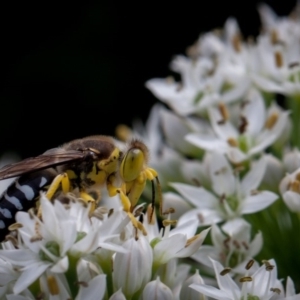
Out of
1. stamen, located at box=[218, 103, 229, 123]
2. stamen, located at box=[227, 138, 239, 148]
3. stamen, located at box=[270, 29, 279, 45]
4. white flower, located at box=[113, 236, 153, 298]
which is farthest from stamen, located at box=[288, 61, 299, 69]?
white flower, located at box=[113, 236, 153, 298]

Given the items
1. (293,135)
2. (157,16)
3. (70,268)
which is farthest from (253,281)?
(157,16)

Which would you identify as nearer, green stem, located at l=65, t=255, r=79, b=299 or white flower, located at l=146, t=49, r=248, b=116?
green stem, located at l=65, t=255, r=79, b=299

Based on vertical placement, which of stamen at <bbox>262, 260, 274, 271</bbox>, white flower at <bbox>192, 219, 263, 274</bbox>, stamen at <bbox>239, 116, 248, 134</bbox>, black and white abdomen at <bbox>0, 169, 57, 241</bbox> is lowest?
white flower at <bbox>192, 219, 263, 274</bbox>

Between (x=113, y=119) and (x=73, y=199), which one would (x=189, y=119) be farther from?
(x=113, y=119)

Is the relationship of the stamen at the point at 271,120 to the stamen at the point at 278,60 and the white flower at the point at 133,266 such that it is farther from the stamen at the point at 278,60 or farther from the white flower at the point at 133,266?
the white flower at the point at 133,266

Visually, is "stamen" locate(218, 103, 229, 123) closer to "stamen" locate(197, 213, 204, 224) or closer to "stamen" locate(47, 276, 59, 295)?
"stamen" locate(197, 213, 204, 224)

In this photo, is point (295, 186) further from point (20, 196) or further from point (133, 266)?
point (20, 196)

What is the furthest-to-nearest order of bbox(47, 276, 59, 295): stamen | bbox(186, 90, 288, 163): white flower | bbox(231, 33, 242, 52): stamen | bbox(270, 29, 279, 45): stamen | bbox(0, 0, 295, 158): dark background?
1. bbox(0, 0, 295, 158): dark background
2. bbox(231, 33, 242, 52): stamen
3. bbox(270, 29, 279, 45): stamen
4. bbox(186, 90, 288, 163): white flower
5. bbox(47, 276, 59, 295): stamen
